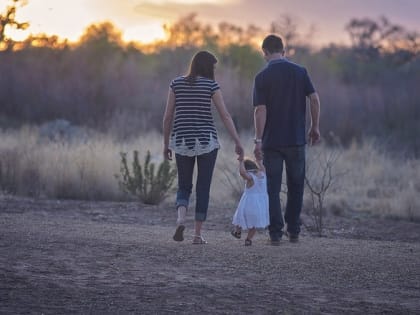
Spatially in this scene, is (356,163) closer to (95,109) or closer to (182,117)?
(95,109)

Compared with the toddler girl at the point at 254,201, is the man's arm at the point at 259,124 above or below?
above

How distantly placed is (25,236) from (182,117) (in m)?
1.98

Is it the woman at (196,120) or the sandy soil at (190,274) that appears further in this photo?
the woman at (196,120)

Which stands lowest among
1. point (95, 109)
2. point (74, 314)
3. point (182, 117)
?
point (74, 314)

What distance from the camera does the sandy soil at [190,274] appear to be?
690 cm

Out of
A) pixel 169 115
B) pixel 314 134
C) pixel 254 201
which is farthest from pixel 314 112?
pixel 169 115

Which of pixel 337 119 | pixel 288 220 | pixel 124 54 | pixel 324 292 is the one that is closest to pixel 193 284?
pixel 324 292

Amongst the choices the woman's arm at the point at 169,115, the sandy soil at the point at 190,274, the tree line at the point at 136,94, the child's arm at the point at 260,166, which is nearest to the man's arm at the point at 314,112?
the child's arm at the point at 260,166

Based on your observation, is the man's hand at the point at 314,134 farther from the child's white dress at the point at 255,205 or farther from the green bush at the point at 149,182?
the green bush at the point at 149,182

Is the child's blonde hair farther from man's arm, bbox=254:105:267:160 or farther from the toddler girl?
man's arm, bbox=254:105:267:160

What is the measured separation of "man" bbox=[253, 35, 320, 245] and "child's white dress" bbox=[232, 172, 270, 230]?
193 millimetres

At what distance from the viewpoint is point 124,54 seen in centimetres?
4669

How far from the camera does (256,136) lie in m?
9.77

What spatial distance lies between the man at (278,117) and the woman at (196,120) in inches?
18.4
